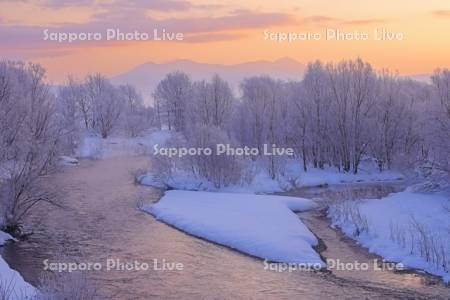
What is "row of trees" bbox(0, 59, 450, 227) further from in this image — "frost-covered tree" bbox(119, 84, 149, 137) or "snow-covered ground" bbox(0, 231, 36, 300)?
"frost-covered tree" bbox(119, 84, 149, 137)

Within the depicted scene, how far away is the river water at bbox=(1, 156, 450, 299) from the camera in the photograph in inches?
703

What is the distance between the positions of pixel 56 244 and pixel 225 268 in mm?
8137

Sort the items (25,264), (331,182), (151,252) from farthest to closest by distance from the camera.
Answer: (331,182) < (151,252) < (25,264)

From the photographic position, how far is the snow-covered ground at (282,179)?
135ft

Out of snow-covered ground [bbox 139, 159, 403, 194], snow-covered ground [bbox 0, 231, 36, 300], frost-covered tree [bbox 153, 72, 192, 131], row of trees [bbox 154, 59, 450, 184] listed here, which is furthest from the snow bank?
frost-covered tree [bbox 153, 72, 192, 131]

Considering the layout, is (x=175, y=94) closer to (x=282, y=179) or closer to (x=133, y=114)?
(x=133, y=114)

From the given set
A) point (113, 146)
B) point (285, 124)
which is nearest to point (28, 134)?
point (285, 124)

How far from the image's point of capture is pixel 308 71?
2132 inches

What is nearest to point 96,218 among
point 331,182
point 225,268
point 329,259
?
point 225,268

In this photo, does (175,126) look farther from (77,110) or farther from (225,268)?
(225,268)

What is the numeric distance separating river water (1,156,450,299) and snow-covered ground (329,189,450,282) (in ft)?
2.56

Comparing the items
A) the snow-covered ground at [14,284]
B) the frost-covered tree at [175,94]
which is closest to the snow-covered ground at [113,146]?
the frost-covered tree at [175,94]

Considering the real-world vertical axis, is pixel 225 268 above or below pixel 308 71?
below

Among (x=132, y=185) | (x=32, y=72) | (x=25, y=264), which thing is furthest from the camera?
(x=32, y=72)
